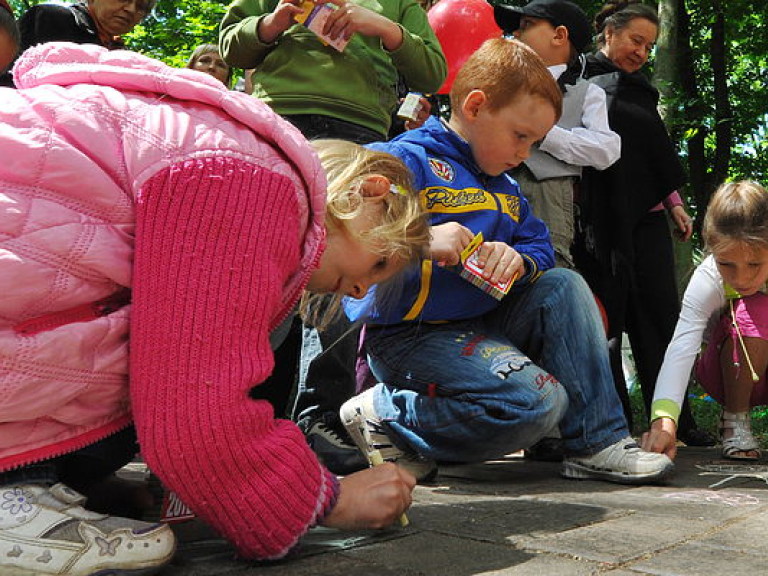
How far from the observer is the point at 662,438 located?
2654 mm

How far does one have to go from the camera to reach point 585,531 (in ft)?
5.50

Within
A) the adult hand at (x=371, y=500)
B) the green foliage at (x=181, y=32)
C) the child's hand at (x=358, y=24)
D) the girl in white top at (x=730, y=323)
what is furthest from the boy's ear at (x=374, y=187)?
the green foliage at (x=181, y=32)

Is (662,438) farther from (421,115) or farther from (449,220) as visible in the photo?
(421,115)

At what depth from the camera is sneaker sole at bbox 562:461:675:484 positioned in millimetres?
2307

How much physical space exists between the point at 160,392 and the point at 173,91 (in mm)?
506

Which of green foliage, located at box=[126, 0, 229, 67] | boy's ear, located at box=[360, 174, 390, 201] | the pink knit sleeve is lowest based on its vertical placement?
the pink knit sleeve

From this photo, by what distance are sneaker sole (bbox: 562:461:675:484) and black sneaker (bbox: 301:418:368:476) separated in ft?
1.92

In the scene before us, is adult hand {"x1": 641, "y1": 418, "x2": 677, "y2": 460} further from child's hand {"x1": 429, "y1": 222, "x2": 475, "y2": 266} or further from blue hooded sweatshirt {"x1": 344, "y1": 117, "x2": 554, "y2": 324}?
child's hand {"x1": 429, "y1": 222, "x2": 475, "y2": 266}

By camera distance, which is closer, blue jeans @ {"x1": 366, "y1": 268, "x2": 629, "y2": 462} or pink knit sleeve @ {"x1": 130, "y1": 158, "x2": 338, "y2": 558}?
pink knit sleeve @ {"x1": 130, "y1": 158, "x2": 338, "y2": 558}

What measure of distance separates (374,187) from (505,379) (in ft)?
2.90

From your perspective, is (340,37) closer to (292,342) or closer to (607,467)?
(292,342)

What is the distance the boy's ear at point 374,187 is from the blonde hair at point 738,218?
1717mm

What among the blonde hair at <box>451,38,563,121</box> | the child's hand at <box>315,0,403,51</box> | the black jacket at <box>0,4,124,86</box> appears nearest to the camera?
the blonde hair at <box>451,38,563,121</box>

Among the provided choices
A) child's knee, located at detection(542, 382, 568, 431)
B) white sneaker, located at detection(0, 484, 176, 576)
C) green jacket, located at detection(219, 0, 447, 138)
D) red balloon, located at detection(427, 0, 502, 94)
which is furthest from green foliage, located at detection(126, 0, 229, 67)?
Result: white sneaker, located at detection(0, 484, 176, 576)
